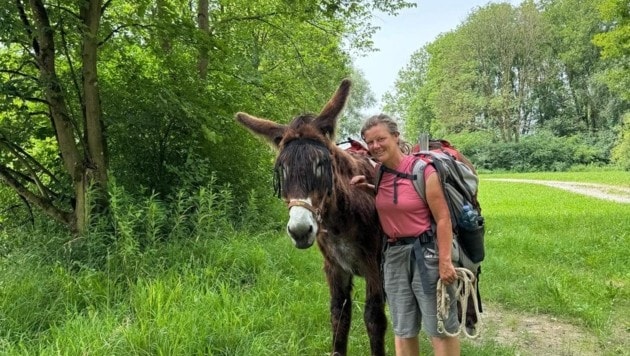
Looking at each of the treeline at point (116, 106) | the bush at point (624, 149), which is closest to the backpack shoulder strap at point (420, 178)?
the treeline at point (116, 106)

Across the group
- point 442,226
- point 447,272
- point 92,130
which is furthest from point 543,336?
point 92,130

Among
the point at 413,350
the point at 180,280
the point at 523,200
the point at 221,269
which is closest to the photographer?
the point at 413,350

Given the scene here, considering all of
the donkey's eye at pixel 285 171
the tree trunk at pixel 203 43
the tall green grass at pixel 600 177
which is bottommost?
the tall green grass at pixel 600 177

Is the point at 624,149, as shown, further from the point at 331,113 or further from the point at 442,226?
the point at 442,226

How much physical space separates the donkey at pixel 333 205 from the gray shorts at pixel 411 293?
0.49 metres

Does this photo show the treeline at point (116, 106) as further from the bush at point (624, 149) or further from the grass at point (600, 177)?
the bush at point (624, 149)

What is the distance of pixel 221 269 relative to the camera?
4.83 m

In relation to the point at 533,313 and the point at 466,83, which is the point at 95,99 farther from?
the point at 466,83

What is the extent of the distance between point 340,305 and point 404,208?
1339mm

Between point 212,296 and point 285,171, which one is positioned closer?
point 285,171

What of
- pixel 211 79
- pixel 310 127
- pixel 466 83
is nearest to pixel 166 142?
pixel 211 79

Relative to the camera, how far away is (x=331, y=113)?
299 cm

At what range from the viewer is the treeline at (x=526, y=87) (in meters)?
42.6

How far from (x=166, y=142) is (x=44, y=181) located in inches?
63.9
